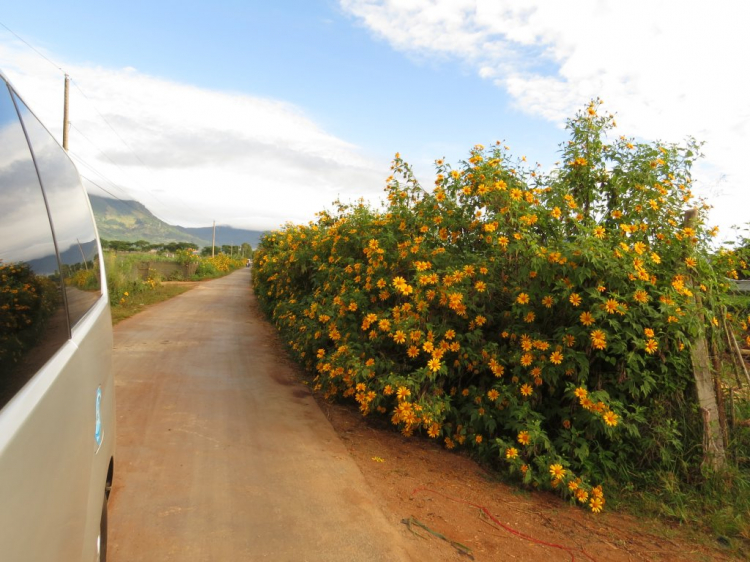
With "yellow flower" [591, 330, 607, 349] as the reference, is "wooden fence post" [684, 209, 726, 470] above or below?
below

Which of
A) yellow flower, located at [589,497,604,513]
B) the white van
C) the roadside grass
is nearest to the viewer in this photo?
the white van

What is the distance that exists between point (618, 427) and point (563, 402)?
1.79 feet

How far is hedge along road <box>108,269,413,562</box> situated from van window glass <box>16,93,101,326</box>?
5.06ft

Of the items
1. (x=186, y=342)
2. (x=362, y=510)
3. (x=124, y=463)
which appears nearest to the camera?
(x=362, y=510)

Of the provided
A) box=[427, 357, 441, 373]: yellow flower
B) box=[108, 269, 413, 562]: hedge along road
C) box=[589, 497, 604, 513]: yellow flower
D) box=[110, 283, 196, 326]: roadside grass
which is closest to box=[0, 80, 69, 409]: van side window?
box=[108, 269, 413, 562]: hedge along road

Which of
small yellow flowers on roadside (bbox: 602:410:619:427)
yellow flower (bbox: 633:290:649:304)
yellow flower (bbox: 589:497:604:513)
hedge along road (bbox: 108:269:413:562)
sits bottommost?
hedge along road (bbox: 108:269:413:562)

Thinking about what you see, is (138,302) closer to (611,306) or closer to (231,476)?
(231,476)

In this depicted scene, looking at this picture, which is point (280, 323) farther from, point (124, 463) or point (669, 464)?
point (669, 464)

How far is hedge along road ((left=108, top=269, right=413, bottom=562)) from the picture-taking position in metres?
3.04

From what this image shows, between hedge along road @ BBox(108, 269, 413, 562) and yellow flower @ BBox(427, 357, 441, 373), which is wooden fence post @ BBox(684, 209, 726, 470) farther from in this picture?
hedge along road @ BBox(108, 269, 413, 562)

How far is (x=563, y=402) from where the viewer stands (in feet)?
14.7

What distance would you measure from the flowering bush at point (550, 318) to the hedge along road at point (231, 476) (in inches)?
30.4

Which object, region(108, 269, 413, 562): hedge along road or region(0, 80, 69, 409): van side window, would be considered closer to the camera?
region(0, 80, 69, 409): van side window

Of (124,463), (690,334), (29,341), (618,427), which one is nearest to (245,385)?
(124,463)
